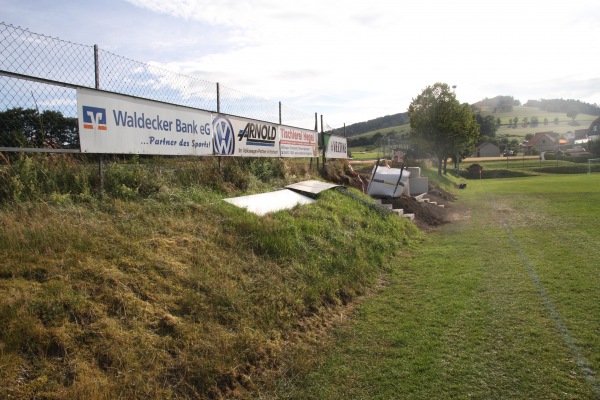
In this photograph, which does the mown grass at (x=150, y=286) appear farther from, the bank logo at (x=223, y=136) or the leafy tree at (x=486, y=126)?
the leafy tree at (x=486, y=126)

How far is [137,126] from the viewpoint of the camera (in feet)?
21.2

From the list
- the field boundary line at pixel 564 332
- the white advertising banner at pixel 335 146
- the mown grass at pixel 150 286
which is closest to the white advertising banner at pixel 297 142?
the white advertising banner at pixel 335 146

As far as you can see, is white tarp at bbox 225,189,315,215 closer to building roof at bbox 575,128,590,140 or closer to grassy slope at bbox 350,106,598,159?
grassy slope at bbox 350,106,598,159

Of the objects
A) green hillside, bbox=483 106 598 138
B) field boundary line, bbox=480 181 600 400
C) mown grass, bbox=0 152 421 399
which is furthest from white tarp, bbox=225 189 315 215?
green hillside, bbox=483 106 598 138

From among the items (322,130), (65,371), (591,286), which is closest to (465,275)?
(591,286)

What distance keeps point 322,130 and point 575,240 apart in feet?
28.9

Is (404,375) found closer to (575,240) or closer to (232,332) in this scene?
(232,332)

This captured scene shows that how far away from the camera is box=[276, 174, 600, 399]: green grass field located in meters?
3.65

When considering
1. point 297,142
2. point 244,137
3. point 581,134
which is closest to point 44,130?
point 244,137

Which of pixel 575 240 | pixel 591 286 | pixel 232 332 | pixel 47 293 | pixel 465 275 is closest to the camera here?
pixel 47 293

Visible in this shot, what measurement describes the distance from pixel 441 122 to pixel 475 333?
1467 inches

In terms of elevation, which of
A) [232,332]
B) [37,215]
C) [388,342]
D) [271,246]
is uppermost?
[37,215]

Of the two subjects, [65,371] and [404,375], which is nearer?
[65,371]

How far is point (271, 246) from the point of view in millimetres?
6133
